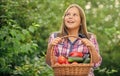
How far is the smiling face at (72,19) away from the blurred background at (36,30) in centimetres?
135

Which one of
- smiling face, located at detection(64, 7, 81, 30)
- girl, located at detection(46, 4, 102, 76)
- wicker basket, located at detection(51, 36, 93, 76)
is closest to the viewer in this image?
wicker basket, located at detection(51, 36, 93, 76)

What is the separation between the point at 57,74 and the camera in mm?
4414

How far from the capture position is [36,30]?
769 centimetres

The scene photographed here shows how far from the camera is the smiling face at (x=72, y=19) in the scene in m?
4.58

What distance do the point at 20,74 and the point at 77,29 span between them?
6.97 ft

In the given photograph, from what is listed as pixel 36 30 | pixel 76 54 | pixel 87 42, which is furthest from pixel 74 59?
pixel 36 30

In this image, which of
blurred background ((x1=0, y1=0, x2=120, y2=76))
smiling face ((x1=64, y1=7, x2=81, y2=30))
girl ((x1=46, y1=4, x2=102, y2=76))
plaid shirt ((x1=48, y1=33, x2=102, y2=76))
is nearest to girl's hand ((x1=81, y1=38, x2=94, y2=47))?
girl ((x1=46, y1=4, x2=102, y2=76))

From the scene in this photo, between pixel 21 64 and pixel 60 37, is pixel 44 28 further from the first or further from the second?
pixel 60 37

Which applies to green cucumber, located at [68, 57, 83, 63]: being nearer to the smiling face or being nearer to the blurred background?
the smiling face

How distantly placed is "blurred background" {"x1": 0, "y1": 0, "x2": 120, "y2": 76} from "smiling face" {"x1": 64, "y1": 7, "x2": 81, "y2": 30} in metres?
1.35

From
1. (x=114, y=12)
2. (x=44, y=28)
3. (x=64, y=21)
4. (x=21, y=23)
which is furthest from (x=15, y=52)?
(x=114, y=12)

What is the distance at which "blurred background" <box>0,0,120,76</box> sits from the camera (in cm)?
611

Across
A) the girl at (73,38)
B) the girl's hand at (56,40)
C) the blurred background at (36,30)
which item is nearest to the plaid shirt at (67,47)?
the girl at (73,38)

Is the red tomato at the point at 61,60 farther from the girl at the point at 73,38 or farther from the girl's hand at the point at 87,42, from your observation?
the girl's hand at the point at 87,42
